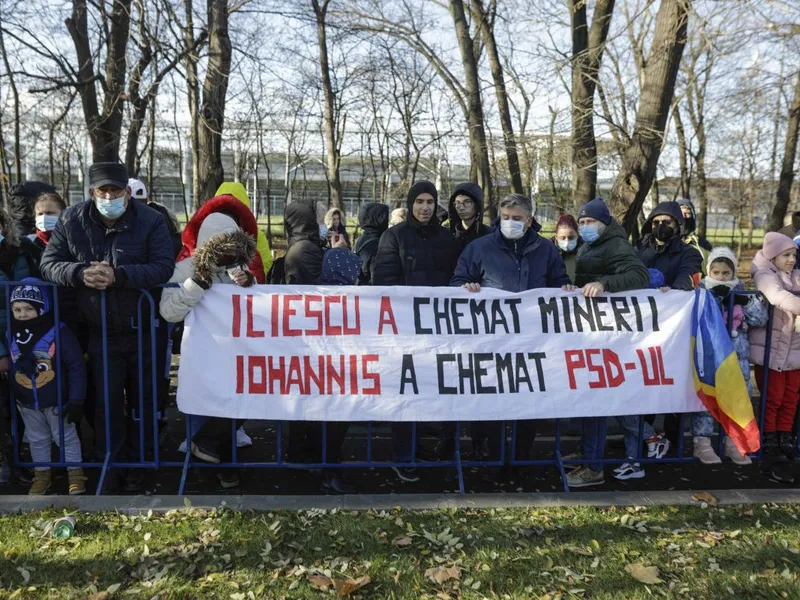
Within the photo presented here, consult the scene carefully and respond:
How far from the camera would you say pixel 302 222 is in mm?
4863

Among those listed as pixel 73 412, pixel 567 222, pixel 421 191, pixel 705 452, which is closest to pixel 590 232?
pixel 567 222

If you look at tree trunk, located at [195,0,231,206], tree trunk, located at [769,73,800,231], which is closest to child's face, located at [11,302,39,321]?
tree trunk, located at [195,0,231,206]

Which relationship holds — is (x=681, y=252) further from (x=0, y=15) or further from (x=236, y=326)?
(x=0, y=15)

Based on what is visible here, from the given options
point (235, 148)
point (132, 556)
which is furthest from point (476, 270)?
point (235, 148)

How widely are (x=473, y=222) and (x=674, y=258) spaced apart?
1675 millimetres

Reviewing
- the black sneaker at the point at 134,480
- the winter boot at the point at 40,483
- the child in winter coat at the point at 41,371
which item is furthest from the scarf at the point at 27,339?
the black sneaker at the point at 134,480

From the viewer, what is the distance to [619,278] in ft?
15.1

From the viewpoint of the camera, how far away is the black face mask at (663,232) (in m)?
5.36

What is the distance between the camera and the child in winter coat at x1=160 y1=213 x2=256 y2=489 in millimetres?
4156

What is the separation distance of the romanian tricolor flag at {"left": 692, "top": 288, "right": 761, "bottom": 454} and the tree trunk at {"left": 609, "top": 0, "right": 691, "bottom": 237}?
4.07 metres

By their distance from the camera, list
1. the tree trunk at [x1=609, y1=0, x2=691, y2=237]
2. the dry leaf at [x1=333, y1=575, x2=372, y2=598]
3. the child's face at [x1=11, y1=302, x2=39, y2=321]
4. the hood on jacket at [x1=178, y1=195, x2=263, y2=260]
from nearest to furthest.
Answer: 1. the dry leaf at [x1=333, y1=575, x2=372, y2=598]
2. the child's face at [x1=11, y1=302, x2=39, y2=321]
3. the hood on jacket at [x1=178, y1=195, x2=263, y2=260]
4. the tree trunk at [x1=609, y1=0, x2=691, y2=237]

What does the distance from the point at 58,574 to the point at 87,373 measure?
1557 millimetres

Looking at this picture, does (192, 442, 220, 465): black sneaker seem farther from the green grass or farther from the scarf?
the scarf

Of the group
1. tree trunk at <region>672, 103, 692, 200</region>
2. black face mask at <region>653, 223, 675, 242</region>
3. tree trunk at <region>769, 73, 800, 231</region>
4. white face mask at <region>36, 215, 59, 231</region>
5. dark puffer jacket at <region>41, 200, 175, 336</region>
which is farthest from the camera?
tree trunk at <region>672, 103, 692, 200</region>
